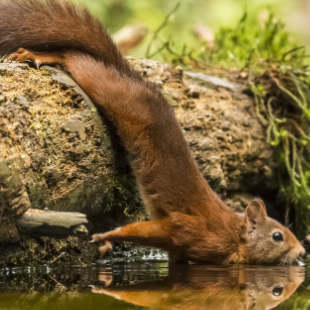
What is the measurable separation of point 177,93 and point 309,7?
13.3 meters

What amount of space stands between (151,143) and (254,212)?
1052 millimetres

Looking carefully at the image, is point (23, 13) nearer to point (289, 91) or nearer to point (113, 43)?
point (113, 43)

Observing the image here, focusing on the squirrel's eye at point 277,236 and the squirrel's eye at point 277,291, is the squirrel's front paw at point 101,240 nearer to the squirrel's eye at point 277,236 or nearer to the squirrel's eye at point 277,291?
the squirrel's eye at point 277,291

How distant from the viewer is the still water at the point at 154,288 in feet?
7.75

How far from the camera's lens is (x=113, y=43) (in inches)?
167

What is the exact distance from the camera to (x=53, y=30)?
4023 mm

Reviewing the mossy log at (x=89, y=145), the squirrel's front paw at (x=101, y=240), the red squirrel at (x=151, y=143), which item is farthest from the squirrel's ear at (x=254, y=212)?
the squirrel's front paw at (x=101, y=240)

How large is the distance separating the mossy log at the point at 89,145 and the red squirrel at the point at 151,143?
18 centimetres

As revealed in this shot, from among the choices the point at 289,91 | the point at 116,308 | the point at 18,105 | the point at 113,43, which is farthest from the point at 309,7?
the point at 116,308

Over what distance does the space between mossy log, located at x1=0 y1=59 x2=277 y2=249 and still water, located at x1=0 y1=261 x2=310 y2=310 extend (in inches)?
19.7

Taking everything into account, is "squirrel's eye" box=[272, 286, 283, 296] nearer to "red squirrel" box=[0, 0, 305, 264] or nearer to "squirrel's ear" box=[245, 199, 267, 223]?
"red squirrel" box=[0, 0, 305, 264]

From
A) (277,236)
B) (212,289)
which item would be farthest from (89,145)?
(277,236)

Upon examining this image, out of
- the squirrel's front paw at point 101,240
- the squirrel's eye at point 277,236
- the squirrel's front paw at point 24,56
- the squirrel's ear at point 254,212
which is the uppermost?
the squirrel's front paw at point 24,56

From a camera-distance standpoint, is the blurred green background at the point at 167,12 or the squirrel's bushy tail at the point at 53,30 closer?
the squirrel's bushy tail at the point at 53,30
